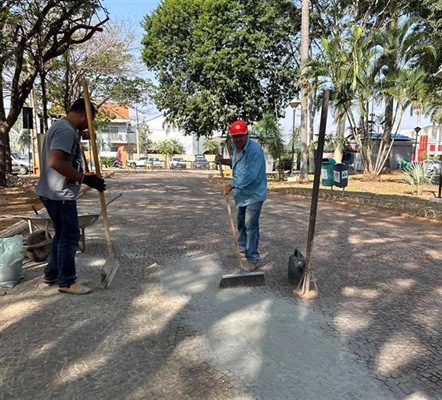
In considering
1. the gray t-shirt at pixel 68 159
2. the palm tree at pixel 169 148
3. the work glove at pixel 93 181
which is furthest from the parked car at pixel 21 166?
the palm tree at pixel 169 148

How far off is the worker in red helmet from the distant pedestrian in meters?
1.53

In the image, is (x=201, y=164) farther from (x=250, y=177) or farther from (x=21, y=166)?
(x=250, y=177)

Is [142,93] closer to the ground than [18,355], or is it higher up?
higher up

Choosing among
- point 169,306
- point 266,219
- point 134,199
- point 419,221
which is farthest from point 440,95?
point 169,306

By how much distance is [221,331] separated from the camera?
3.11 m

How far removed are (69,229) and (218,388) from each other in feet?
6.79

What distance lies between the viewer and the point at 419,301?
383 cm

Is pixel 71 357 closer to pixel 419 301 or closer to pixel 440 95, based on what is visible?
pixel 419 301

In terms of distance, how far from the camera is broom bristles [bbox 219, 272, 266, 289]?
4043 millimetres

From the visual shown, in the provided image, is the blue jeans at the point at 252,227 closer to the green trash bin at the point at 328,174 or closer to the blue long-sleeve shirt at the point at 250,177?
the blue long-sleeve shirt at the point at 250,177

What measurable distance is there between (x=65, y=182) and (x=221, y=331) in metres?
1.91

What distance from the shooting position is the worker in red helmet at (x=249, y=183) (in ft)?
14.3

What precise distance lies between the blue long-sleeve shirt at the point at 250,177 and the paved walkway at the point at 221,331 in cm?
93

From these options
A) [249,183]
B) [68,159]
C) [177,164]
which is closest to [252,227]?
Result: [249,183]
